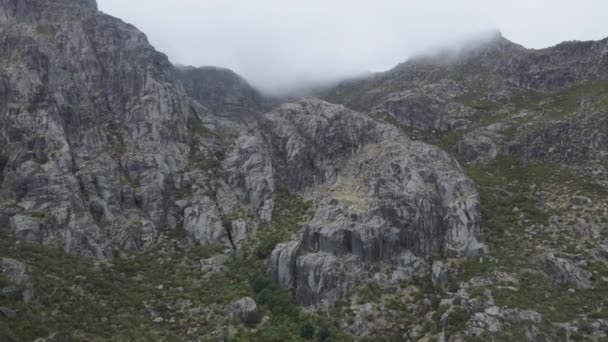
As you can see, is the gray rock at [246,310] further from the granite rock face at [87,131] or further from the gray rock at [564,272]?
the gray rock at [564,272]

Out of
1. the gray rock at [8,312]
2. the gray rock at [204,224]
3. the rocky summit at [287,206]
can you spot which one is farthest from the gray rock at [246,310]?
the gray rock at [8,312]

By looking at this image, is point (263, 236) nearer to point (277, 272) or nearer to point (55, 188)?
point (277, 272)

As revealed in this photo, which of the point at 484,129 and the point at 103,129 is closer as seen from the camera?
the point at 103,129

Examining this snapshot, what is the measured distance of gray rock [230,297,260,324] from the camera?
75.8 metres

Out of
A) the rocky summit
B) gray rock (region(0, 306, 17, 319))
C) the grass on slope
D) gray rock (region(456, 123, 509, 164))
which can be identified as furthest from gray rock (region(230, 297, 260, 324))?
gray rock (region(456, 123, 509, 164))

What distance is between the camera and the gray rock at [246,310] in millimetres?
75750

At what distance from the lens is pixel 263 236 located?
317 ft

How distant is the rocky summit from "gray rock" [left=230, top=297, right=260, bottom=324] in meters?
0.23

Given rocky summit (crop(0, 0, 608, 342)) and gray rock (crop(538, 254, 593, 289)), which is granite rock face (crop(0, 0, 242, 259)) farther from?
gray rock (crop(538, 254, 593, 289))

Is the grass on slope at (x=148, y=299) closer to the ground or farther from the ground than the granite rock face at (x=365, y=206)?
closer to the ground

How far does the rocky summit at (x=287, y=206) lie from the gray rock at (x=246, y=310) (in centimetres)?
23

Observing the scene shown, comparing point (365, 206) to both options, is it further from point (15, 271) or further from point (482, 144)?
point (15, 271)

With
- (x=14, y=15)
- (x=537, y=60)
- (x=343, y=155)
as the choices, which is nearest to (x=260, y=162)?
(x=343, y=155)

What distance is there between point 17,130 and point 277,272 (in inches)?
2122
